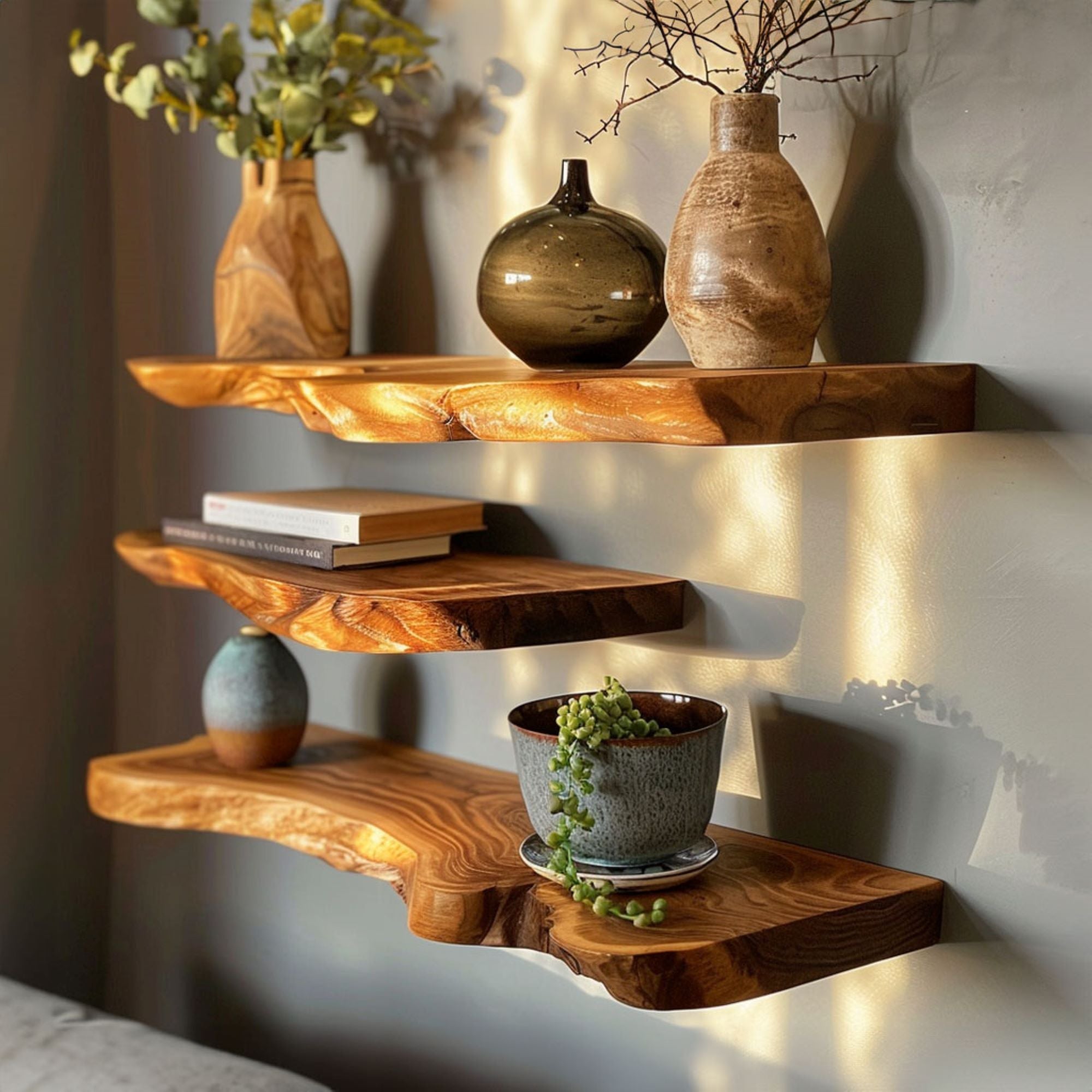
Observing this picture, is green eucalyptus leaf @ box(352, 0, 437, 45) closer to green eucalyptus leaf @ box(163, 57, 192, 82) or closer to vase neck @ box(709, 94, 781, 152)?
green eucalyptus leaf @ box(163, 57, 192, 82)

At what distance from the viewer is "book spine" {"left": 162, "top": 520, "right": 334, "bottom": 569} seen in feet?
4.16

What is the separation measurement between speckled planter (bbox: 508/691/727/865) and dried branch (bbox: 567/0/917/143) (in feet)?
1.42

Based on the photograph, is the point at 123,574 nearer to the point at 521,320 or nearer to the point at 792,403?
the point at 521,320

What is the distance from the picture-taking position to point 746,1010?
1212mm

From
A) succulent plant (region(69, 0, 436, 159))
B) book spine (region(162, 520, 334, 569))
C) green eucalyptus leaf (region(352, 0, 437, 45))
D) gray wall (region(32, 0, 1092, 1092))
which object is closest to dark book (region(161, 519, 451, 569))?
book spine (region(162, 520, 334, 569))

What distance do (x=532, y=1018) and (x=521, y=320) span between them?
68cm

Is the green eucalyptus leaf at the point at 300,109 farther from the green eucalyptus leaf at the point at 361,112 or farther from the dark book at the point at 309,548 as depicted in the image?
the dark book at the point at 309,548

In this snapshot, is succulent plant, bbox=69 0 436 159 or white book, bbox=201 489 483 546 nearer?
white book, bbox=201 489 483 546

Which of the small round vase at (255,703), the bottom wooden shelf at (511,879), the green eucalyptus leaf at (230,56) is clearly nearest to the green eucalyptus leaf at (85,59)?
the green eucalyptus leaf at (230,56)

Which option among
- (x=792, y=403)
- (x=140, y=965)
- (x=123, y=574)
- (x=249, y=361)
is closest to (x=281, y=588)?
(x=249, y=361)

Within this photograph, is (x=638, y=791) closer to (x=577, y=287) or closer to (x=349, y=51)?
(x=577, y=287)

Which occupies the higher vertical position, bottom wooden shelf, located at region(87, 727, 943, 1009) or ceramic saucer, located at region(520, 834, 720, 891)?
ceramic saucer, located at region(520, 834, 720, 891)

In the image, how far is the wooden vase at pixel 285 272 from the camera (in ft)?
4.56

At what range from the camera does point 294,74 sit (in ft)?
4.56
